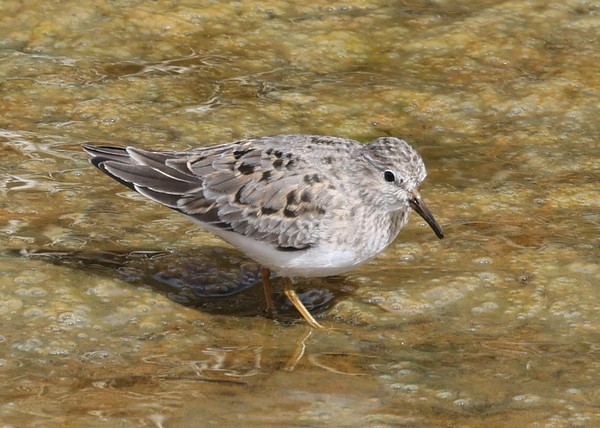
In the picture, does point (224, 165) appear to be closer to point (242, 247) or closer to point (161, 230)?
point (242, 247)

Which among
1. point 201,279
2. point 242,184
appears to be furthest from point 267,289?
point 242,184

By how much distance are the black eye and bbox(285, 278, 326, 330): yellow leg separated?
2.36 ft

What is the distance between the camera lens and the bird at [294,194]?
5.52 m

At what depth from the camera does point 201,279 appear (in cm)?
607

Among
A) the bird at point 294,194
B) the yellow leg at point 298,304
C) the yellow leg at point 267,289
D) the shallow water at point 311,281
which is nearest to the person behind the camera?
the shallow water at point 311,281

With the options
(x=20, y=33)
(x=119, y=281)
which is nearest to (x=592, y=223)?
(x=119, y=281)

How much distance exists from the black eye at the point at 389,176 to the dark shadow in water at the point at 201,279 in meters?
0.71

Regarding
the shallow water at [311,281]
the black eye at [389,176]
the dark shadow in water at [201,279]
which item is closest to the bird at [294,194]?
the black eye at [389,176]

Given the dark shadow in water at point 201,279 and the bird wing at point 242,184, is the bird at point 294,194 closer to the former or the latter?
the bird wing at point 242,184

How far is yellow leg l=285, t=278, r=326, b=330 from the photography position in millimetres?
5652

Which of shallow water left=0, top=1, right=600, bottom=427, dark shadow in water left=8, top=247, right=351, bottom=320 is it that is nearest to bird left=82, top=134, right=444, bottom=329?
dark shadow in water left=8, top=247, right=351, bottom=320

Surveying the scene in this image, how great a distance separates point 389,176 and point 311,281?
93 cm

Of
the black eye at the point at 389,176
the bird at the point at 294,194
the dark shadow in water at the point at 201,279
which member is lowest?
the dark shadow in water at the point at 201,279

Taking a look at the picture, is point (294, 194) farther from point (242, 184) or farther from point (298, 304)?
point (298, 304)
